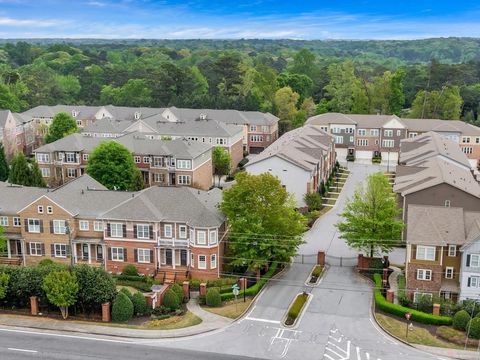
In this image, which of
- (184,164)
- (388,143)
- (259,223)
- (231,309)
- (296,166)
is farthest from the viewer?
(388,143)

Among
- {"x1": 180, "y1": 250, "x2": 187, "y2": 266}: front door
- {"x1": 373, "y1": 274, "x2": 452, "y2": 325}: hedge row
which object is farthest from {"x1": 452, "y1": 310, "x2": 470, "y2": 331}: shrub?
{"x1": 180, "y1": 250, "x2": 187, "y2": 266}: front door

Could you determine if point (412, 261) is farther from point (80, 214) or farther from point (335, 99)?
point (335, 99)

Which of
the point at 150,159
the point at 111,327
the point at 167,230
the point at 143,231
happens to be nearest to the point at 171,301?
the point at 111,327

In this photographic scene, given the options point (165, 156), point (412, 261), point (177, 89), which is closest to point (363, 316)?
point (412, 261)

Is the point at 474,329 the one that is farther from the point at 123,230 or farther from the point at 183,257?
the point at 123,230

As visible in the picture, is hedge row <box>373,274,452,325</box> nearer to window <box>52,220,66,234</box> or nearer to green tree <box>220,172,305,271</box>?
green tree <box>220,172,305,271</box>

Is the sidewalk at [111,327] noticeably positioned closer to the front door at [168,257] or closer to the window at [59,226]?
the front door at [168,257]
